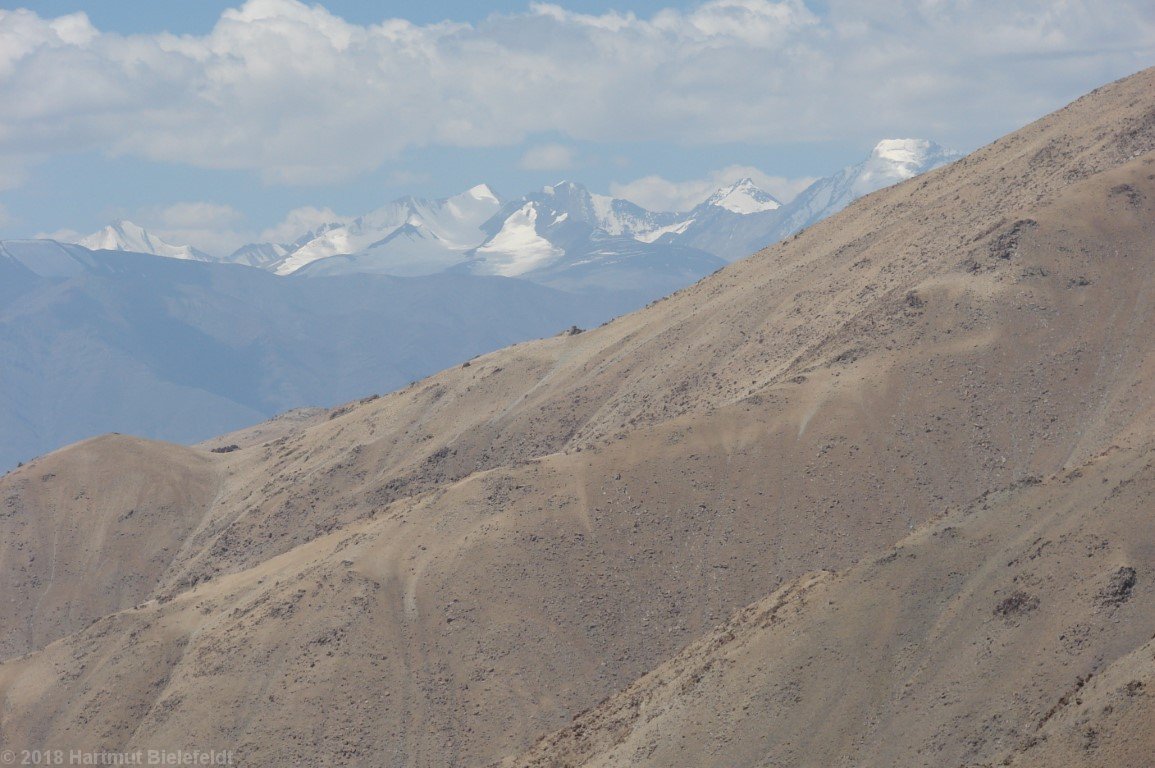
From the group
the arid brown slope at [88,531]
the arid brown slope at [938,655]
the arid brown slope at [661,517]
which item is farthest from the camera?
the arid brown slope at [88,531]

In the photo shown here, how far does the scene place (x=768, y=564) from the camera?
2862 inches

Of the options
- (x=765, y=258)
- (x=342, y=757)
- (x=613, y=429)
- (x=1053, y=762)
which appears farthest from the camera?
(x=765, y=258)

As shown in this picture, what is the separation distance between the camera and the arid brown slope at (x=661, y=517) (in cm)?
6838

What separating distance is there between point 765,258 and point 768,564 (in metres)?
56.9

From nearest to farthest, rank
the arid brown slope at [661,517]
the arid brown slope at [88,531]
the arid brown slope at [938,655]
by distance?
the arid brown slope at [938,655], the arid brown slope at [661,517], the arid brown slope at [88,531]

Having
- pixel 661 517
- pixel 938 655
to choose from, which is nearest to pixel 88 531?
pixel 661 517

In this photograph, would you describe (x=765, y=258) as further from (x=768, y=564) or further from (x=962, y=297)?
(x=768, y=564)

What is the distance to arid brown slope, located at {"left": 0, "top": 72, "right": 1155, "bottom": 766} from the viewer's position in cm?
6838

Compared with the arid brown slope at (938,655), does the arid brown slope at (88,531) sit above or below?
below

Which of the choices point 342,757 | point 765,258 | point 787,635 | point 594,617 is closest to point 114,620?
point 342,757

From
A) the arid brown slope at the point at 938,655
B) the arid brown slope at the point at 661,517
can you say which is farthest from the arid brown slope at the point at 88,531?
the arid brown slope at the point at 938,655

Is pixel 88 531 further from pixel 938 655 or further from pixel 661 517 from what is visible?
pixel 938 655

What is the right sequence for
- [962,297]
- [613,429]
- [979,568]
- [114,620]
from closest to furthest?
[979,568], [114,620], [962,297], [613,429]

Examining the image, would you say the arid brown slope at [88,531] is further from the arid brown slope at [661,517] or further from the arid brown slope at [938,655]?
the arid brown slope at [938,655]
